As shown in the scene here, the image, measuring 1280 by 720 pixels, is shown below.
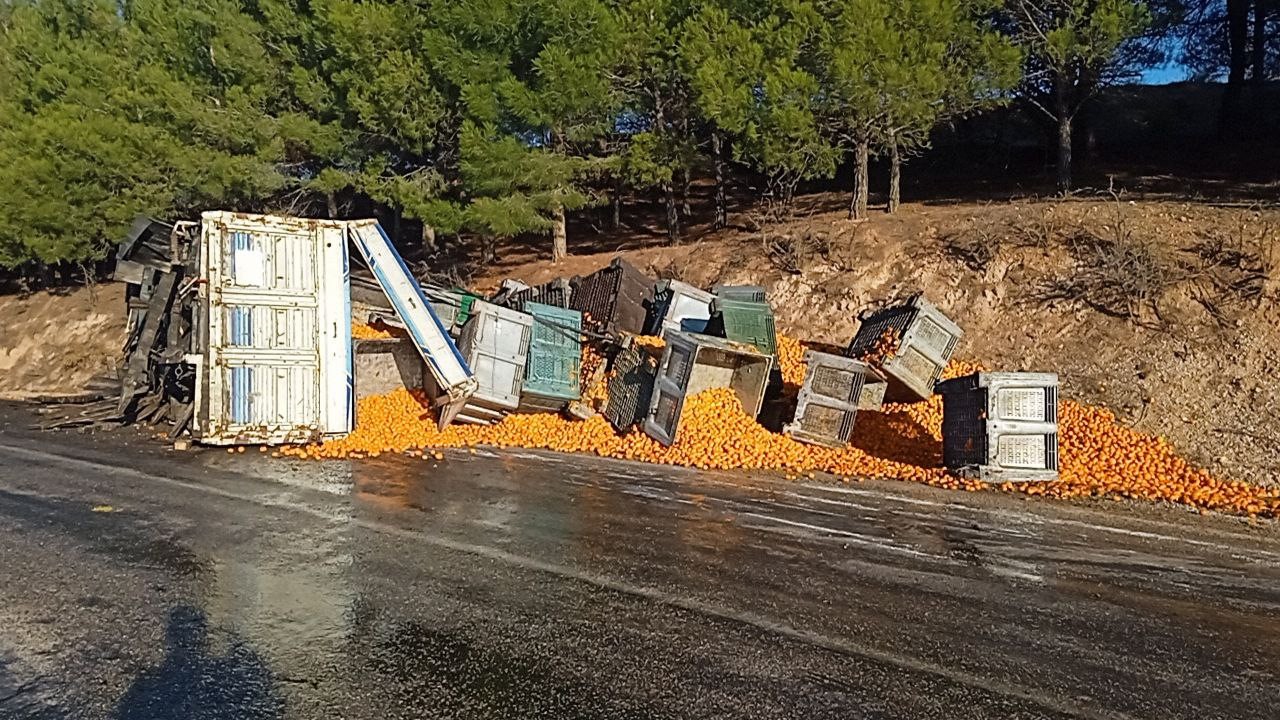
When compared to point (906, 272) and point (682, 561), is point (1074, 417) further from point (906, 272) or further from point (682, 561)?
point (682, 561)

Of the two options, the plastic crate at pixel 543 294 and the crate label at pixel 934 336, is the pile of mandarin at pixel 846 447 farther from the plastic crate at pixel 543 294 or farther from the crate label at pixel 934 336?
the plastic crate at pixel 543 294

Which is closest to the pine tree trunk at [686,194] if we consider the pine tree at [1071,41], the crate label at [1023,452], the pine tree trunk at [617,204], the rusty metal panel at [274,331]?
the pine tree trunk at [617,204]

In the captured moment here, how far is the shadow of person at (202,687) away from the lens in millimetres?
4090

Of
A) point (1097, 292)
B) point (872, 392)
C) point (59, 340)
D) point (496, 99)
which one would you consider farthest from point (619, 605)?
point (59, 340)

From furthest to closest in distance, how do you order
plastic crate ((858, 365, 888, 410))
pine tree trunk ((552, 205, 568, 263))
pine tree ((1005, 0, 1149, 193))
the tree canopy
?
pine tree trunk ((552, 205, 568, 263)) → pine tree ((1005, 0, 1149, 193)) → the tree canopy → plastic crate ((858, 365, 888, 410))

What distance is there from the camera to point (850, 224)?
58.7ft

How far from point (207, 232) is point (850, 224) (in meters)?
12.0

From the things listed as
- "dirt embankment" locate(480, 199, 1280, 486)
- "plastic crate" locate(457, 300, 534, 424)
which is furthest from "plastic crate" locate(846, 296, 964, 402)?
"plastic crate" locate(457, 300, 534, 424)

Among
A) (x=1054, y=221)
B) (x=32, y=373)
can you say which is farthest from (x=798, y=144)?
(x=32, y=373)

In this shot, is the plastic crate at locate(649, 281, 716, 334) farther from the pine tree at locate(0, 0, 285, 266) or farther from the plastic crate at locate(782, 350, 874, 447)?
the pine tree at locate(0, 0, 285, 266)

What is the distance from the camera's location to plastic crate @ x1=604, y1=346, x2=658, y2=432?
38.3 ft

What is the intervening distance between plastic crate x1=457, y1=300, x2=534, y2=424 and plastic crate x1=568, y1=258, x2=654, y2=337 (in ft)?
5.88

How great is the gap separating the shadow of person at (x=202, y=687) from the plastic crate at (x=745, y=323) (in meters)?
→ 8.52

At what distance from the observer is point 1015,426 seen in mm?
9164
